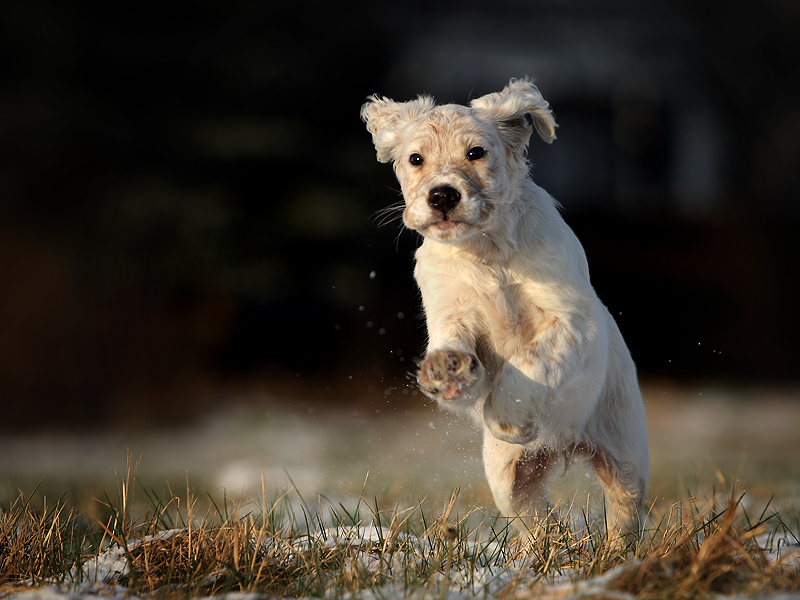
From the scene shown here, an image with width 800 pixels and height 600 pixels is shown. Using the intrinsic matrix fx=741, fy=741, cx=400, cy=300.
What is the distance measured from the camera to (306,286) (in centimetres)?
1007

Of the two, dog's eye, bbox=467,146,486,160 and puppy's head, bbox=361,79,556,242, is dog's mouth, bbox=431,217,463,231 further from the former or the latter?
Answer: dog's eye, bbox=467,146,486,160

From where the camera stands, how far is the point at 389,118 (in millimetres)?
4059

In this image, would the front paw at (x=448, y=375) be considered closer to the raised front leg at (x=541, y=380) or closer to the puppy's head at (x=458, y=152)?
the raised front leg at (x=541, y=380)

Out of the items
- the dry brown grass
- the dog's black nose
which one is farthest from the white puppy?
the dry brown grass

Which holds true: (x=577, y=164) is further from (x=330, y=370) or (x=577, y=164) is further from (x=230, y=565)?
(x=230, y=565)

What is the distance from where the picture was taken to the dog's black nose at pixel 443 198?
10.7 ft

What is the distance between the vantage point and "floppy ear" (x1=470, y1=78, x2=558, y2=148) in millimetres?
3811

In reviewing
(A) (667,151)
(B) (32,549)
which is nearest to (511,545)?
(B) (32,549)

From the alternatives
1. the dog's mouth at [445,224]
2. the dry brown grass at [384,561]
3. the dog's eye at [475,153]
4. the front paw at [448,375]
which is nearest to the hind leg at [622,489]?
the dry brown grass at [384,561]

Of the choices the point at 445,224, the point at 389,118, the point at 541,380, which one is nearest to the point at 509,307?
the point at 541,380

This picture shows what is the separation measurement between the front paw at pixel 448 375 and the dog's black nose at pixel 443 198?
640mm

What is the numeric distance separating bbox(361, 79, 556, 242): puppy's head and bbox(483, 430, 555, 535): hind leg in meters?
1.32

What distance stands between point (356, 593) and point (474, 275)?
1.64 m

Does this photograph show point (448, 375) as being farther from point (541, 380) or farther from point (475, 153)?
point (475, 153)
